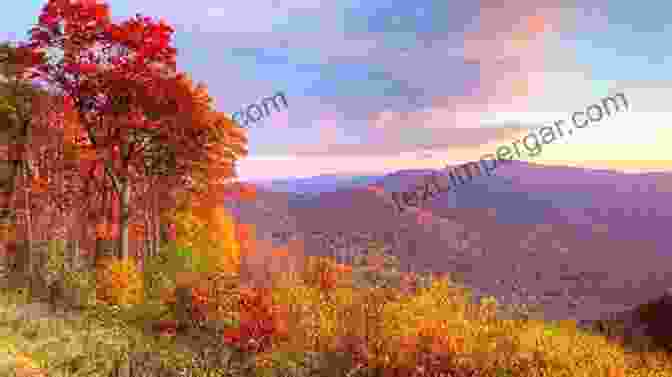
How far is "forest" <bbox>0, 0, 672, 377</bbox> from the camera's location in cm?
822

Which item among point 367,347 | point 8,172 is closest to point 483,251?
point 8,172

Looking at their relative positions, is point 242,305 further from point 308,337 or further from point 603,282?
point 603,282

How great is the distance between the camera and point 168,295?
13.4 meters

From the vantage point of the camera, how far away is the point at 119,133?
58.1 feet

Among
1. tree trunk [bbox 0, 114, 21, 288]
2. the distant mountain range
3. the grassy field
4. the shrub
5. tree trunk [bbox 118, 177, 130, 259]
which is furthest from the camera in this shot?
the distant mountain range

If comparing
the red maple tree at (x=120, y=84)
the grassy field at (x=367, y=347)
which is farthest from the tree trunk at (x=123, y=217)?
the grassy field at (x=367, y=347)

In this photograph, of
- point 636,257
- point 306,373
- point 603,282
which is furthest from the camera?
point 636,257

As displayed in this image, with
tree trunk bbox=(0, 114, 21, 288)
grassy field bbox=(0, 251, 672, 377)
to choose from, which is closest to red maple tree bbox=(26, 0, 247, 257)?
tree trunk bbox=(0, 114, 21, 288)

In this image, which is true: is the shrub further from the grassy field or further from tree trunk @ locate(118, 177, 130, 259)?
the grassy field

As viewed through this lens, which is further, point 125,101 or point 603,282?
point 603,282

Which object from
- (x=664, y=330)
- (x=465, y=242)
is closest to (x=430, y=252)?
(x=465, y=242)

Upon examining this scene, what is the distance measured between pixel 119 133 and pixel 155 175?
Result: 771cm

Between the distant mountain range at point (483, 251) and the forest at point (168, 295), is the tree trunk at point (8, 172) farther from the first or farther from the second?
the distant mountain range at point (483, 251)

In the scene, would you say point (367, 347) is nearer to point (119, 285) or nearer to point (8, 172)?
point (119, 285)
